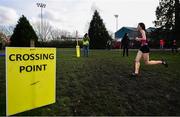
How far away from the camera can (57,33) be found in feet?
433

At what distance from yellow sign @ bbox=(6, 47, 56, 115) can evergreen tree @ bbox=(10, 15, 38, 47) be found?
101ft

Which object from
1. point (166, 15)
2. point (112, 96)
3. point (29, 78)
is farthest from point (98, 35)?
point (29, 78)

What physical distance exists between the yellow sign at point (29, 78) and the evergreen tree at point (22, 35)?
101 ft

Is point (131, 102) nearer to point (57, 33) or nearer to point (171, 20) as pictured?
point (171, 20)

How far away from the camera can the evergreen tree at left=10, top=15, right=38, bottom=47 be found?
37.4 metres

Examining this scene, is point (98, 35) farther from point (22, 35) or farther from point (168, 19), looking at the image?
point (22, 35)

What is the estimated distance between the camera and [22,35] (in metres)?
37.8

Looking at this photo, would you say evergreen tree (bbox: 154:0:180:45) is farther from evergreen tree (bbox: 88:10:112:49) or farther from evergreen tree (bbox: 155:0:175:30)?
evergreen tree (bbox: 88:10:112:49)

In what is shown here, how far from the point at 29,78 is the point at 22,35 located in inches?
1278

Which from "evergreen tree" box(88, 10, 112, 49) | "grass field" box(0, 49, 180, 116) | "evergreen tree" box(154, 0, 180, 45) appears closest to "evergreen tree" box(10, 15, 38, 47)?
"evergreen tree" box(154, 0, 180, 45)

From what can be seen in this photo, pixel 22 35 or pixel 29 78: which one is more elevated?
pixel 22 35

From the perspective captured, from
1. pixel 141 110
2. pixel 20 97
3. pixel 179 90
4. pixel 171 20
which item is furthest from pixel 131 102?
pixel 171 20

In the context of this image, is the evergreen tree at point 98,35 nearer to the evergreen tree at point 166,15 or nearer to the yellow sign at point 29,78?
the evergreen tree at point 166,15

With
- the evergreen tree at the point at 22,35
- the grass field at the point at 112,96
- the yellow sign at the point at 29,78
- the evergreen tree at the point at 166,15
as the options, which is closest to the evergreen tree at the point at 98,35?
the evergreen tree at the point at 166,15
